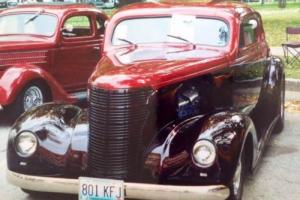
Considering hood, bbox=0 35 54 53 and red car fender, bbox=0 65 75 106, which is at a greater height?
hood, bbox=0 35 54 53

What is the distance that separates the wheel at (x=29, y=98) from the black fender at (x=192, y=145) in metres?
4.06

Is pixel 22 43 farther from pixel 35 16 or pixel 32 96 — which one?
pixel 32 96

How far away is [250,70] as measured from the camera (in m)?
6.33

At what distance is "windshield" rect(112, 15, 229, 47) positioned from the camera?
19.6 feet

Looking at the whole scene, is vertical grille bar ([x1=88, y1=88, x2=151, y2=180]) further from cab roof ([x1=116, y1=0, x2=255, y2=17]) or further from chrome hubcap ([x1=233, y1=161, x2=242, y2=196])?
cab roof ([x1=116, y1=0, x2=255, y2=17])

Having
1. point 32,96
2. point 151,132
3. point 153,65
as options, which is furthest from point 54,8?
point 151,132

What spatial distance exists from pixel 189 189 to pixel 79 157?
3.20ft

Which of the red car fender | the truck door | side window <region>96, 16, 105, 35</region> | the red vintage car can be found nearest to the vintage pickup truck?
the red car fender

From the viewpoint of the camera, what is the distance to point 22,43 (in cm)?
886

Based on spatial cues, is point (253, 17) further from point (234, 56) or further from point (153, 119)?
point (153, 119)

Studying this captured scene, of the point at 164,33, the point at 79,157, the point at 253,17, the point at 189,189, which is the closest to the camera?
the point at 189,189

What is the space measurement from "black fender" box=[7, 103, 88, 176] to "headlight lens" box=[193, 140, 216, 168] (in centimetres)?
92

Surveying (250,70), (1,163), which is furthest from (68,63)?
(250,70)

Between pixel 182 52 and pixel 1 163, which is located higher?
pixel 182 52
